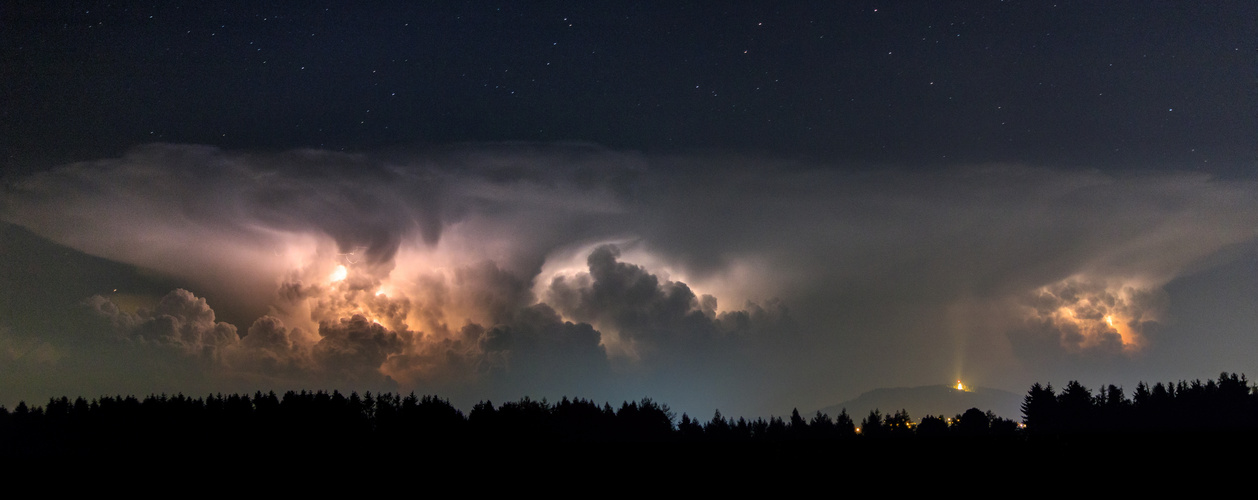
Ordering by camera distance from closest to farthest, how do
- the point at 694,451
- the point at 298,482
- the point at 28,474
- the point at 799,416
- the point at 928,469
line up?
1. the point at 928,469
2. the point at 298,482
3. the point at 694,451
4. the point at 28,474
5. the point at 799,416

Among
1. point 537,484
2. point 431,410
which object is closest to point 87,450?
point 431,410

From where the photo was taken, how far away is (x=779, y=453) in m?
62.0

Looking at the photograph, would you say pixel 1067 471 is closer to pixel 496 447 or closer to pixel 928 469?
pixel 928 469

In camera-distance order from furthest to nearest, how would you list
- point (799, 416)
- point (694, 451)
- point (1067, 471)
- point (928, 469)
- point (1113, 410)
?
point (799, 416), point (1113, 410), point (694, 451), point (928, 469), point (1067, 471)

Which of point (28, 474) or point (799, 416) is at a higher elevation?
point (799, 416)

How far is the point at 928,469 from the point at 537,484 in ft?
92.6

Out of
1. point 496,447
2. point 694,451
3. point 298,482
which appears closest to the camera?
point 298,482

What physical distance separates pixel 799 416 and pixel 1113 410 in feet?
161

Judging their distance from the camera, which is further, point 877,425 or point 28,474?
point 877,425

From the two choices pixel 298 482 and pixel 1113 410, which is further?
pixel 1113 410

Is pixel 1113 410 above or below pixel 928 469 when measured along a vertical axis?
above

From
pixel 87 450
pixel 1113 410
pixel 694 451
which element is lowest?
pixel 87 450

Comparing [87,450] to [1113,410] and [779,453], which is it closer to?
[779,453]

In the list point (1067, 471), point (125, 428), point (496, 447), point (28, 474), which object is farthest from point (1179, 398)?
point (125, 428)
